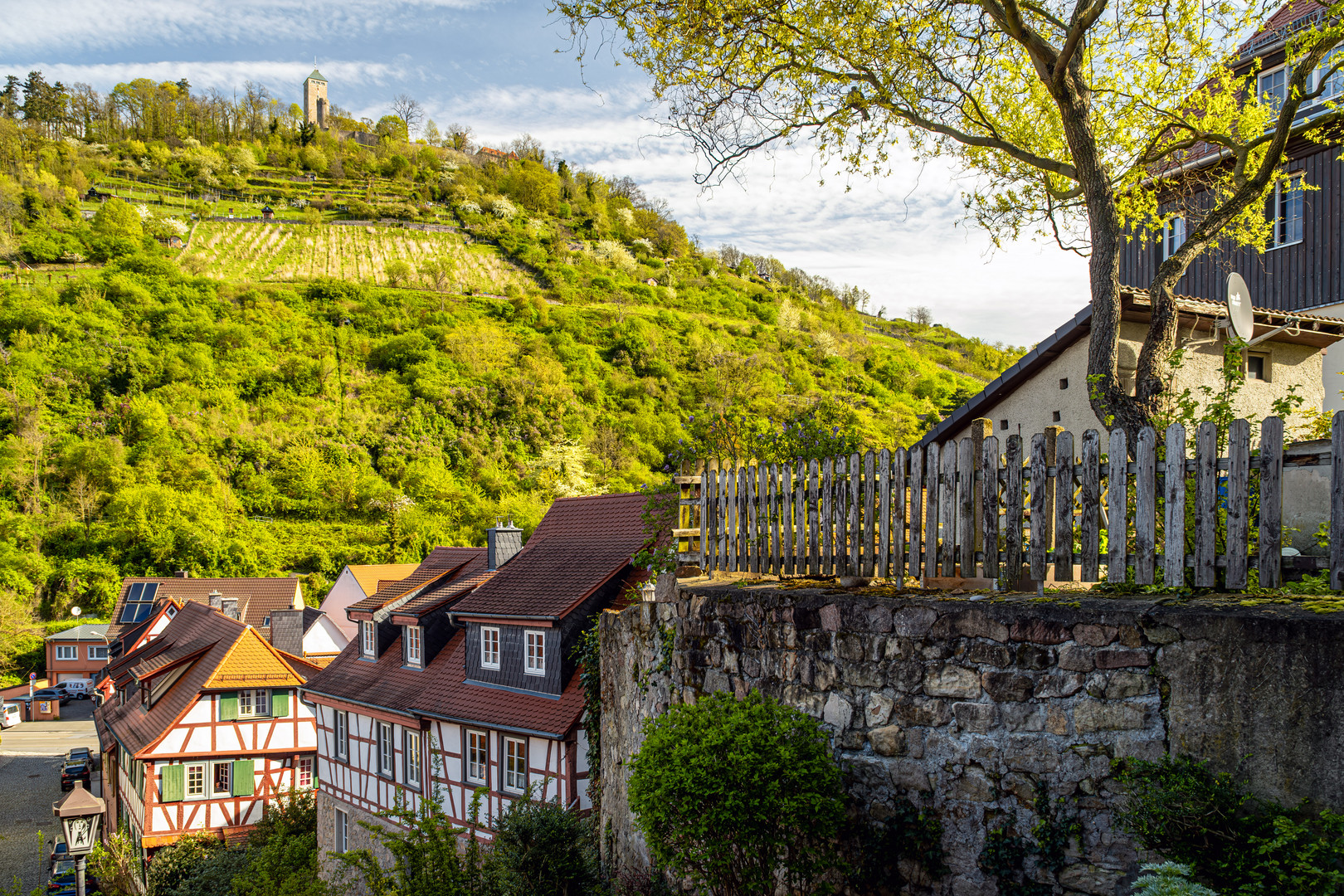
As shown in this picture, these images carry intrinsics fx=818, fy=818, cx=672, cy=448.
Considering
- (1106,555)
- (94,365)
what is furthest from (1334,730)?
(94,365)

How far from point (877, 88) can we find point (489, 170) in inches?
5181

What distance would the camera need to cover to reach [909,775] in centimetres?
521

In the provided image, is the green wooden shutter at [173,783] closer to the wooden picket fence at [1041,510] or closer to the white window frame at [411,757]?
the white window frame at [411,757]

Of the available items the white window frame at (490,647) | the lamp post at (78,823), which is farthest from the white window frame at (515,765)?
the lamp post at (78,823)

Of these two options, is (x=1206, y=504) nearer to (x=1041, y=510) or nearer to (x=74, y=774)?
(x=1041, y=510)

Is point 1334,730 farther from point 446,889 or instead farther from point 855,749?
point 446,889

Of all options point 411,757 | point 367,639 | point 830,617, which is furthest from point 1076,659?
point 367,639

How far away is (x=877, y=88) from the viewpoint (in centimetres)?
838

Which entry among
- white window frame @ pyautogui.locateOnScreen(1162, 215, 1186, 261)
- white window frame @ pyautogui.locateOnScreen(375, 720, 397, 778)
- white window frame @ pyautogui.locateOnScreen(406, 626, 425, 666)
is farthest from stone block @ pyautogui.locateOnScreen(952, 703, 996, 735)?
white window frame @ pyautogui.locateOnScreen(1162, 215, 1186, 261)

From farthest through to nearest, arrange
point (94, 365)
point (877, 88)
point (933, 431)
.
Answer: point (94, 365)
point (933, 431)
point (877, 88)

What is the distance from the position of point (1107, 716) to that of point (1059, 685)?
0.27m

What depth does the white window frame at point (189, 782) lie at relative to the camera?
2106 cm

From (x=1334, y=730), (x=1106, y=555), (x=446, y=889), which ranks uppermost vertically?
(x=1106, y=555)

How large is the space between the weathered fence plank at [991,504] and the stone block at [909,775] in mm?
1297
